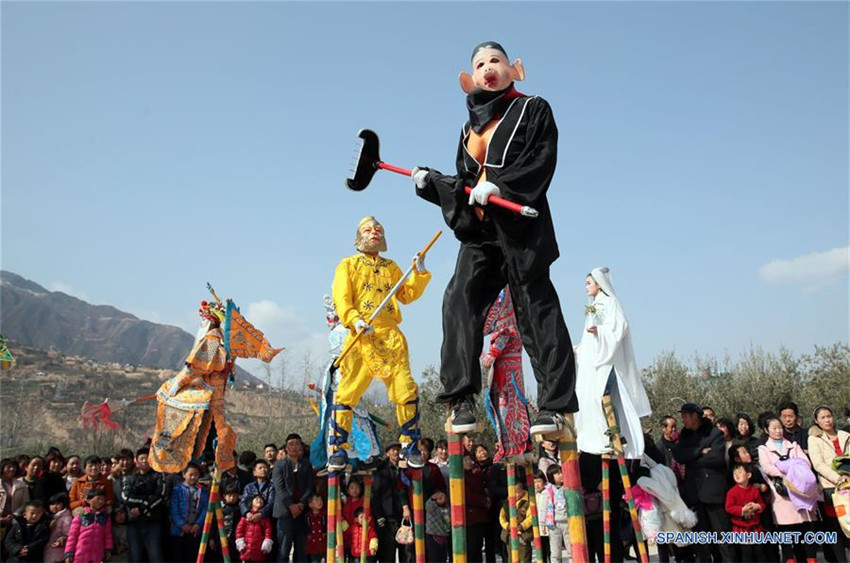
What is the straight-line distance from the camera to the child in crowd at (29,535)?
714cm

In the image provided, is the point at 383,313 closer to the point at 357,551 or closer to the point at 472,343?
the point at 472,343

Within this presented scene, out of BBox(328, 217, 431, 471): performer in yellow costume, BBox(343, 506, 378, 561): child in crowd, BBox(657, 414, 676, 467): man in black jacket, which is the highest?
BBox(328, 217, 431, 471): performer in yellow costume

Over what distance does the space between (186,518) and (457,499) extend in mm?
5572

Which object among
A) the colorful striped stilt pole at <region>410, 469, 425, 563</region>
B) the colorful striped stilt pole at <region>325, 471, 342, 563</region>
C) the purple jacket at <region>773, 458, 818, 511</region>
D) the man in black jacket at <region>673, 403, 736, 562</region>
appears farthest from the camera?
the man in black jacket at <region>673, 403, 736, 562</region>

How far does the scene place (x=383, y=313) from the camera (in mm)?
5945

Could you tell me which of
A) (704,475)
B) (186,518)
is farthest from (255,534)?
(704,475)

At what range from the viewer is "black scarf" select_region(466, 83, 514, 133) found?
3762mm

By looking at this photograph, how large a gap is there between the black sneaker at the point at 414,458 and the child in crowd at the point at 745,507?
3.85 metres

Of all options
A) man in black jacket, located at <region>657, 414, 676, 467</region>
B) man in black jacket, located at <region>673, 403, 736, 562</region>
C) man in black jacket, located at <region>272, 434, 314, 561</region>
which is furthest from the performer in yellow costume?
man in black jacket, located at <region>657, 414, 676, 467</region>

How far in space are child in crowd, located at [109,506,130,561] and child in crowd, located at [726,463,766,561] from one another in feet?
22.5

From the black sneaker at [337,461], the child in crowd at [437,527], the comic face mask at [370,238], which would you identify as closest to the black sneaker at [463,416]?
the black sneaker at [337,461]

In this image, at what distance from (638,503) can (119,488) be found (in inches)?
235

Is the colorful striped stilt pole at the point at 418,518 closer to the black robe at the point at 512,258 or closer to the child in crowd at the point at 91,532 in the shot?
the black robe at the point at 512,258

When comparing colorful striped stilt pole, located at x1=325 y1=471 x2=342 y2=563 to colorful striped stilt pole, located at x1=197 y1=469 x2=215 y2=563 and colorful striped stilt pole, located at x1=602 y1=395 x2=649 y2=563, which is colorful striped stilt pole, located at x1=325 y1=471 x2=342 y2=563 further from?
colorful striped stilt pole, located at x1=602 y1=395 x2=649 y2=563
